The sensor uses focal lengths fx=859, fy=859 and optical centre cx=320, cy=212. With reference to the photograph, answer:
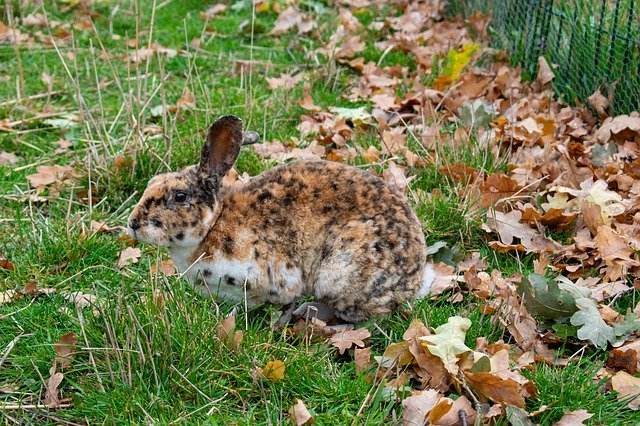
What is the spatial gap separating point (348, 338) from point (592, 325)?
113 centimetres

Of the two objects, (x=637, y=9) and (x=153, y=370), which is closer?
(x=153, y=370)

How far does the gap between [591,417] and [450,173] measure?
216cm

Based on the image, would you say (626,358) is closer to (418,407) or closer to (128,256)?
(418,407)

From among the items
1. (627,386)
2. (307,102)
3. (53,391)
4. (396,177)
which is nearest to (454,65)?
(307,102)

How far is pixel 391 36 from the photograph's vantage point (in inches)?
334

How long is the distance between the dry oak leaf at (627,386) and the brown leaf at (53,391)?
2.38 m

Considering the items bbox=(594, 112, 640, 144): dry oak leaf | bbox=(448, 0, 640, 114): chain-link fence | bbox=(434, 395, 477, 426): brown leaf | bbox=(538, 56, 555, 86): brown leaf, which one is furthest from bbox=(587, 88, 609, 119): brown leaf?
bbox=(434, 395, 477, 426): brown leaf

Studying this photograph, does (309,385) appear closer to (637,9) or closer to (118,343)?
(118,343)

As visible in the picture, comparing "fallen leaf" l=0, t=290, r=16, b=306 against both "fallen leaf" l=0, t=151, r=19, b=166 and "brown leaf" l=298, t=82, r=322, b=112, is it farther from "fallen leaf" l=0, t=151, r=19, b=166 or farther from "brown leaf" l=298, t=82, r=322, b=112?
"brown leaf" l=298, t=82, r=322, b=112

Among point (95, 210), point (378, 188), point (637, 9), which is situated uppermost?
point (637, 9)

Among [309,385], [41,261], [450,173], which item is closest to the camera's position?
[309,385]

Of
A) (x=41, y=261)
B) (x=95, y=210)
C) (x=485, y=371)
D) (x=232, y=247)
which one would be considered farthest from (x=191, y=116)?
(x=485, y=371)

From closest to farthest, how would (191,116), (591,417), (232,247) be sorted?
(591,417)
(232,247)
(191,116)

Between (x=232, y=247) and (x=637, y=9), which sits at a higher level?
(x=637, y=9)
